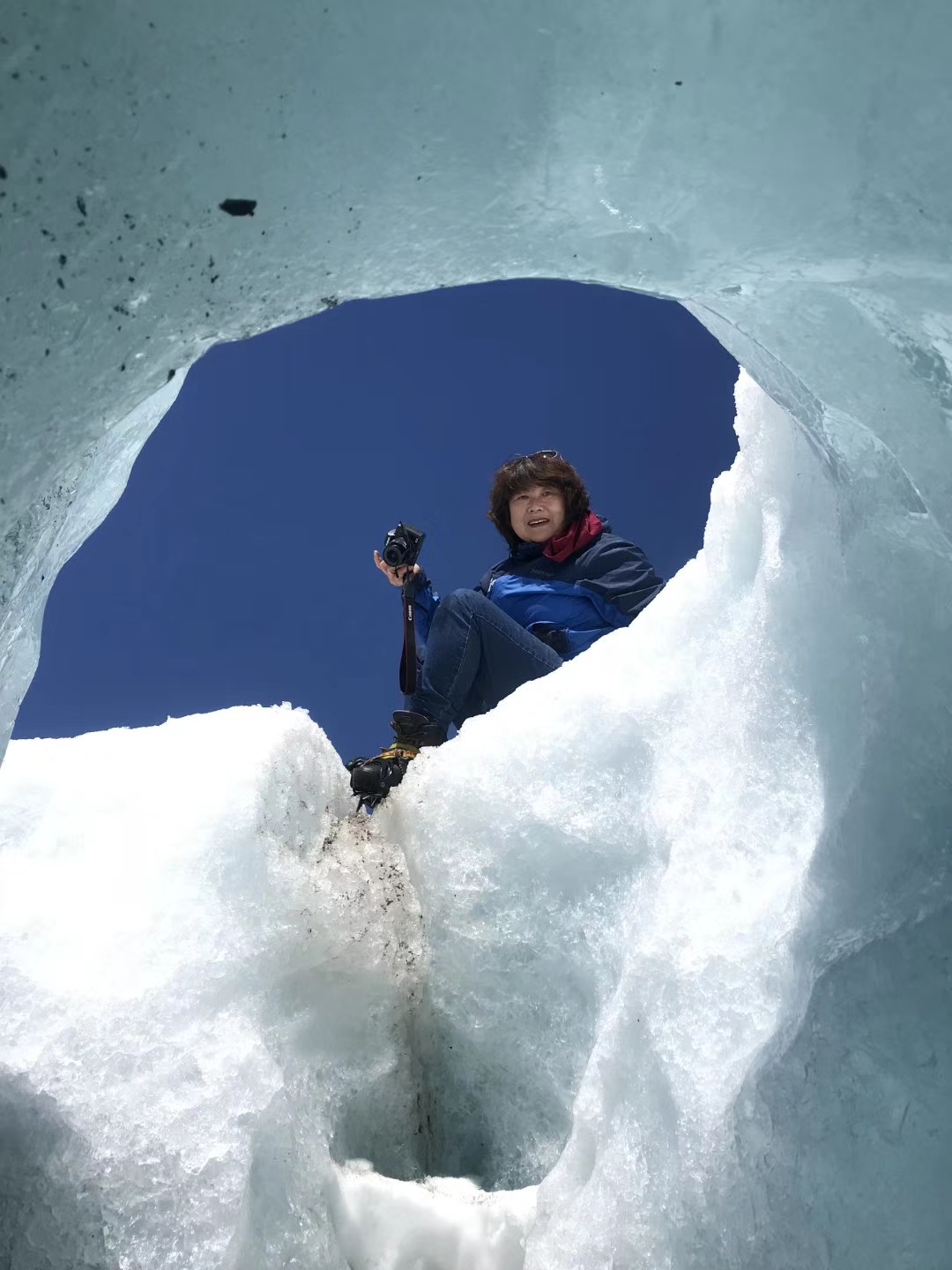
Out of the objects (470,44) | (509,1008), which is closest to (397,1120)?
(509,1008)

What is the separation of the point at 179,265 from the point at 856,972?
1236 mm

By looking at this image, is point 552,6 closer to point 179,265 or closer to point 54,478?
point 179,265

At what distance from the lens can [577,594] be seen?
289 centimetres

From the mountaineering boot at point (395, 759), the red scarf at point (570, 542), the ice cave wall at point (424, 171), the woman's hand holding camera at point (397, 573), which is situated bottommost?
the mountaineering boot at point (395, 759)

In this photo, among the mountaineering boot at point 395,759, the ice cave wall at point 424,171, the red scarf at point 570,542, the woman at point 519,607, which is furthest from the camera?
the red scarf at point 570,542

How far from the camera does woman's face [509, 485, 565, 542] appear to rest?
120 inches

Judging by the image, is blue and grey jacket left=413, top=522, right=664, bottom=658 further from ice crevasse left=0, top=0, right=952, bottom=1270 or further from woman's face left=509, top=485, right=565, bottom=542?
ice crevasse left=0, top=0, right=952, bottom=1270

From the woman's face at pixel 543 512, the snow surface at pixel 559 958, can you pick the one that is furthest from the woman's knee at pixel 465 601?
the snow surface at pixel 559 958

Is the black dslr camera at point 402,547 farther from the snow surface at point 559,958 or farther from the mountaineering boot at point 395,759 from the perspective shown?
the snow surface at point 559,958

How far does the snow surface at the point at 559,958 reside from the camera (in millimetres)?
1216

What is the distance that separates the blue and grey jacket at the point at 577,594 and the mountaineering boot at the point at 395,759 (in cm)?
42

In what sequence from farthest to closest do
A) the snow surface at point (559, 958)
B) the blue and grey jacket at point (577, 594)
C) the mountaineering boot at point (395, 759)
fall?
1. the blue and grey jacket at point (577, 594)
2. the mountaineering boot at point (395, 759)
3. the snow surface at point (559, 958)

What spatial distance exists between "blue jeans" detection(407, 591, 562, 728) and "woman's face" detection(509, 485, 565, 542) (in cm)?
45

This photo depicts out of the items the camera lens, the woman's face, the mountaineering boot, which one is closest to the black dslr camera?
the camera lens
